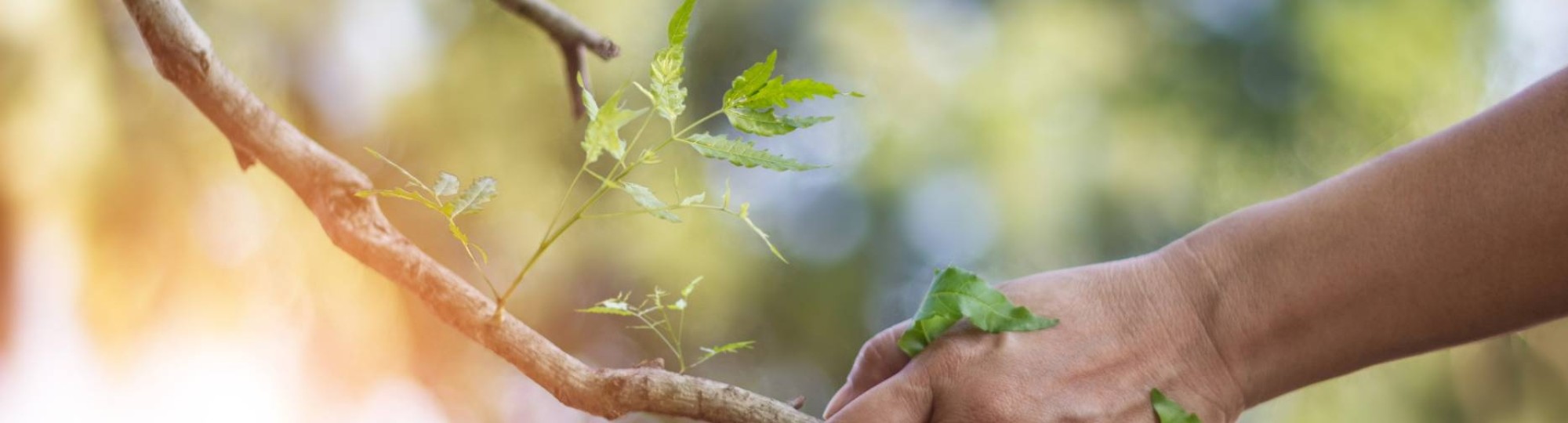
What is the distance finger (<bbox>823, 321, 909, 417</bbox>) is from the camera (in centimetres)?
60

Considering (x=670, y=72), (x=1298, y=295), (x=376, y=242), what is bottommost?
(x=376, y=242)

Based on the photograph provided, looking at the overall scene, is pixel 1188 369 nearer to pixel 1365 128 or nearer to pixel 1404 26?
pixel 1365 128

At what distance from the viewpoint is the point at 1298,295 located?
558 mm

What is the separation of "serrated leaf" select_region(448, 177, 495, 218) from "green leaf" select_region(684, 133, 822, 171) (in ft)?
0.27

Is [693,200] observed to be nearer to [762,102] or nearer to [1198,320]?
[762,102]

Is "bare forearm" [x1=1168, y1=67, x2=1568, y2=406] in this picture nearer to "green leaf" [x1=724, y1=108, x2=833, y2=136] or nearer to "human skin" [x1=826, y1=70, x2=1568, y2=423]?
"human skin" [x1=826, y1=70, x2=1568, y2=423]

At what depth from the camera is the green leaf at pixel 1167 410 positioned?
0.55m

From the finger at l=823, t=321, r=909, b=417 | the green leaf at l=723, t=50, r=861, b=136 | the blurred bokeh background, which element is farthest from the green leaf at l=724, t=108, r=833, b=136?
the blurred bokeh background

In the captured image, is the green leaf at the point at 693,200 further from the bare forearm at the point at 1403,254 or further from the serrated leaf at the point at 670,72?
the bare forearm at the point at 1403,254

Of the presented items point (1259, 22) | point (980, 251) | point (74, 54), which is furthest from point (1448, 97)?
point (74, 54)

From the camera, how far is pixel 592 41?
0.60 meters

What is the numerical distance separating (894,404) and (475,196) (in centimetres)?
24

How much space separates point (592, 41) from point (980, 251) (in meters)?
0.74

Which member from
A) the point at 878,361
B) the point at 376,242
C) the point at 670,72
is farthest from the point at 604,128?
the point at 878,361
